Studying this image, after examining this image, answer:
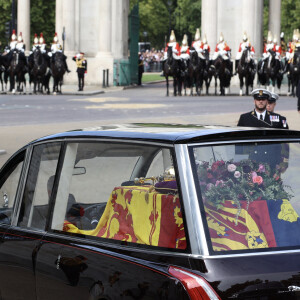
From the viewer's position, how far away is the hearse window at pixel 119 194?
186 inches

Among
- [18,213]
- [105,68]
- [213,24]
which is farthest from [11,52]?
[18,213]

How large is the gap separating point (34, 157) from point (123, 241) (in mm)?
1073

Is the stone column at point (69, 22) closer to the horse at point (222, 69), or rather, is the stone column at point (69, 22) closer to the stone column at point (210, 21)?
the stone column at point (210, 21)

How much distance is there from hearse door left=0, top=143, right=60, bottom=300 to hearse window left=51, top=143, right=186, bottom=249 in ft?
0.50

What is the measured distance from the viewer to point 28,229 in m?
5.56

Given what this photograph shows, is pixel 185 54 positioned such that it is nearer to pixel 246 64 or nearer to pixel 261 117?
pixel 246 64

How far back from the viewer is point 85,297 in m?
4.89

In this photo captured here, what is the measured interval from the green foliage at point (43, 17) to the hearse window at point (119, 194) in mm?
78637

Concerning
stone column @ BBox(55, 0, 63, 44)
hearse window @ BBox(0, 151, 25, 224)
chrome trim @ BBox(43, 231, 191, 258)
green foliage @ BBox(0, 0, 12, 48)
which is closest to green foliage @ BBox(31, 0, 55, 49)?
green foliage @ BBox(0, 0, 12, 48)

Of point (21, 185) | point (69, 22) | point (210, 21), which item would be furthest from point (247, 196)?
point (69, 22)

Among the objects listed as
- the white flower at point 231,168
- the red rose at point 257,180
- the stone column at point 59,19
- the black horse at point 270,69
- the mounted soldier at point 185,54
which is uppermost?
the stone column at point 59,19

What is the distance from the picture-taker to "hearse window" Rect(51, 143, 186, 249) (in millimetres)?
4715

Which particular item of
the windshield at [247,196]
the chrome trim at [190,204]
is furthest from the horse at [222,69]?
the chrome trim at [190,204]

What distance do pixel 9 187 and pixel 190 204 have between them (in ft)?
6.18
